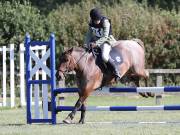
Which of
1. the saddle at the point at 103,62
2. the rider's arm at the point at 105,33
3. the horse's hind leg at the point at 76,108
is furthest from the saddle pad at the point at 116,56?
the horse's hind leg at the point at 76,108

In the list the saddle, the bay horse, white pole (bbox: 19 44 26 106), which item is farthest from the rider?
white pole (bbox: 19 44 26 106)

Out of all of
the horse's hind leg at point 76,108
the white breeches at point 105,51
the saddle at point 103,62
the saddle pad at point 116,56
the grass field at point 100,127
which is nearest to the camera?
the grass field at point 100,127

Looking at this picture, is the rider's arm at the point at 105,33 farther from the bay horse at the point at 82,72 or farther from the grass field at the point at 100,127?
the grass field at the point at 100,127

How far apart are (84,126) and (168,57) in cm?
1939

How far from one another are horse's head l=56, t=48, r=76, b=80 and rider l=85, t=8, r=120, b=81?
0.47m

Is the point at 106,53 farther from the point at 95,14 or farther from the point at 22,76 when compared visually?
the point at 22,76

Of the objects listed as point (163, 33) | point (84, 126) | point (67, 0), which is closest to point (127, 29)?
point (163, 33)

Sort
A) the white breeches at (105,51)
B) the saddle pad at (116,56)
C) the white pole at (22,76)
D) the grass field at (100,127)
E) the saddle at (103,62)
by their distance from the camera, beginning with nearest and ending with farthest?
the grass field at (100,127), the white breeches at (105,51), the saddle at (103,62), the saddle pad at (116,56), the white pole at (22,76)

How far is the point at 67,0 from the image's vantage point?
49.4 meters

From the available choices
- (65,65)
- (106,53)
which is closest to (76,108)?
(65,65)

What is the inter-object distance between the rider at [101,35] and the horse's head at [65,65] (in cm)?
47

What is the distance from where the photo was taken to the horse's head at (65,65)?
14805mm

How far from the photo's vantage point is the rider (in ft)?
49.5

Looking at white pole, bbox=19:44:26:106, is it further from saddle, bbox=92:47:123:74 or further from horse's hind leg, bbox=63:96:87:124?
horse's hind leg, bbox=63:96:87:124
